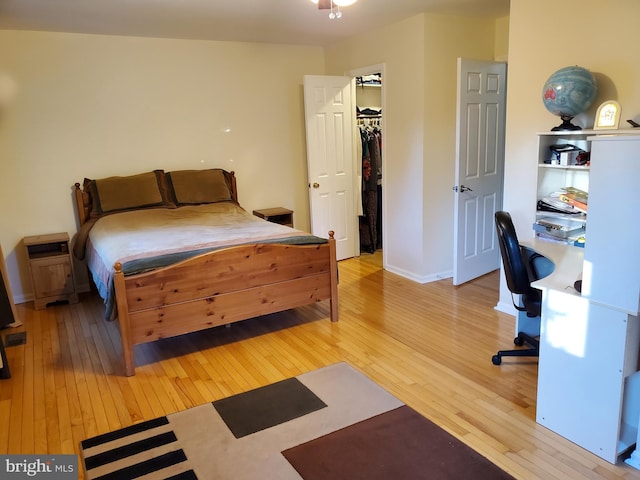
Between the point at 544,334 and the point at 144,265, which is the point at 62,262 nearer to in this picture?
the point at 144,265

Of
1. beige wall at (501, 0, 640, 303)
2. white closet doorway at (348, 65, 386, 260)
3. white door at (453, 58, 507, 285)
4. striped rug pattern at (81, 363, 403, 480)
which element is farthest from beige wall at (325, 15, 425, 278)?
striped rug pattern at (81, 363, 403, 480)

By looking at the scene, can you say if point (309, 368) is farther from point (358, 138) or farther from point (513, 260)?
point (358, 138)

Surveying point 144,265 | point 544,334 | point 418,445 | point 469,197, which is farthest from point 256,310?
point 469,197

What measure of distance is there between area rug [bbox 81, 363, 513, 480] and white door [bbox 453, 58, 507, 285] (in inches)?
83.4

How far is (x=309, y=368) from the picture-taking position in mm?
3043

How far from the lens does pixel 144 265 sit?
9.88 ft

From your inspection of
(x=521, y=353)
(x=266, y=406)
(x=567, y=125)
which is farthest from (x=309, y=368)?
(x=567, y=125)

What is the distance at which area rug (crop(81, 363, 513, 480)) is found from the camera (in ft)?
6.93

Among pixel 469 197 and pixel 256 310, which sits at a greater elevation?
pixel 469 197

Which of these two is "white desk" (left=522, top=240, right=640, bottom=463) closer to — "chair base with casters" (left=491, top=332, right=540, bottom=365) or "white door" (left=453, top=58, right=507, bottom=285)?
"chair base with casters" (left=491, top=332, right=540, bottom=365)

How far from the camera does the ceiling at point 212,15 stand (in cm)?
354

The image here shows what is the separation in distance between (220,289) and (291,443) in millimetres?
1251

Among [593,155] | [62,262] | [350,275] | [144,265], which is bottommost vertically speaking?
[350,275]

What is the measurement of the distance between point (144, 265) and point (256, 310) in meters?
0.83
